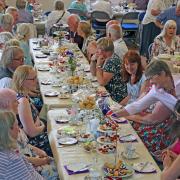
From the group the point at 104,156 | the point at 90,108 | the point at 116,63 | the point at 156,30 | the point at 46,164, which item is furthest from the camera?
the point at 156,30

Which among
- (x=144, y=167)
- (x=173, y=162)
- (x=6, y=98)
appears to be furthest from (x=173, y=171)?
(x=6, y=98)

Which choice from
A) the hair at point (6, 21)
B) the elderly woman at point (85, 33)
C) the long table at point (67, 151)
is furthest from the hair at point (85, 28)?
the long table at point (67, 151)

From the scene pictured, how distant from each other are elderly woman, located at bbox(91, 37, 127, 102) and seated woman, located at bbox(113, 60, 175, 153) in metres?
1.11

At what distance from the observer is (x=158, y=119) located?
3703mm

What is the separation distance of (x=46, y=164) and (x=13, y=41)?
2341 mm

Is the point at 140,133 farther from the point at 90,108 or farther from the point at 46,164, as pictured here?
the point at 46,164

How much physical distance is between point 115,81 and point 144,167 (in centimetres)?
217

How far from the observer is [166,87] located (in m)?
3.70

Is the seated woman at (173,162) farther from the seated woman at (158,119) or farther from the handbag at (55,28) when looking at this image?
the handbag at (55,28)

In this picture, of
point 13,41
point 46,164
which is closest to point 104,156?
point 46,164

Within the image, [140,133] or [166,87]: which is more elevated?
[166,87]

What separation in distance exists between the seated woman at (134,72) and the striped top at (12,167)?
1.92 meters

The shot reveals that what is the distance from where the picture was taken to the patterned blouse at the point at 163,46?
6637 mm

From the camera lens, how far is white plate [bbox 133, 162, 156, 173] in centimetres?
289
